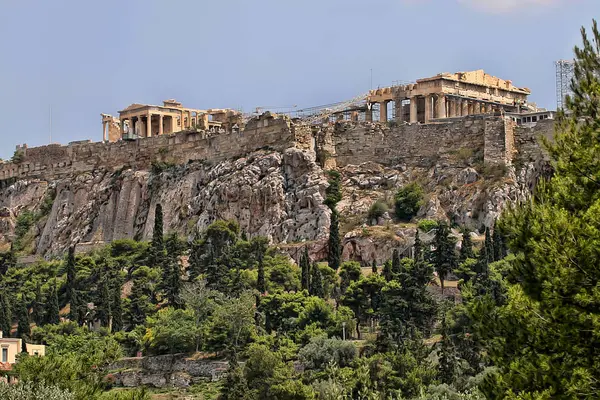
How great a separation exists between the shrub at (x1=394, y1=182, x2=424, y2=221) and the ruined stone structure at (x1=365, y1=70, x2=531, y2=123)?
6659mm

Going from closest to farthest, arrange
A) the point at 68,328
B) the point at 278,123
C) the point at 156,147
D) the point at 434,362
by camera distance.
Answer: the point at 434,362, the point at 68,328, the point at 278,123, the point at 156,147

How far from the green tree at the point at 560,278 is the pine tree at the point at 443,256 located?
133 feet

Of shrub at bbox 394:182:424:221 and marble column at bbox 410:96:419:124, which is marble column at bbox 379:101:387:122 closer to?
marble column at bbox 410:96:419:124

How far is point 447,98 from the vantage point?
83.2 meters

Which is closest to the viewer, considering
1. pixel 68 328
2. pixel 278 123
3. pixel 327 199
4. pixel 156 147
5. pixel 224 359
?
pixel 224 359

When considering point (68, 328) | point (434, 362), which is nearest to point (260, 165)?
point (68, 328)

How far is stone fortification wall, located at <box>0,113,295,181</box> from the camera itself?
8325 centimetres

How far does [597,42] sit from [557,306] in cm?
514

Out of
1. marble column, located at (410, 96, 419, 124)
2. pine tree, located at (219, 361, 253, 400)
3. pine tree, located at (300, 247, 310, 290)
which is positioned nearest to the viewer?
pine tree, located at (219, 361, 253, 400)

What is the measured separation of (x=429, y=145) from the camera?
79250 mm

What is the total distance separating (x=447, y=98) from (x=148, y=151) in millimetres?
20469

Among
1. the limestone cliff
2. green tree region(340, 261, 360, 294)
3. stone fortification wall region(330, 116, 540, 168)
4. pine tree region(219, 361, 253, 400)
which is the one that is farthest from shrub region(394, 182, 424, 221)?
pine tree region(219, 361, 253, 400)

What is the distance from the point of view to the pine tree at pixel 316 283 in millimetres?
68125

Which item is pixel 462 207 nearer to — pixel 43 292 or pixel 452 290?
pixel 452 290
